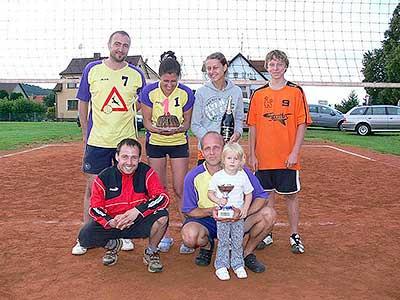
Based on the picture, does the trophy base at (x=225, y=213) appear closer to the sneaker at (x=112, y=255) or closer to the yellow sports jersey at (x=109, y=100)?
the sneaker at (x=112, y=255)

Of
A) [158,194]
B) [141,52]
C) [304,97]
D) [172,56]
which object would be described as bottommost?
[158,194]

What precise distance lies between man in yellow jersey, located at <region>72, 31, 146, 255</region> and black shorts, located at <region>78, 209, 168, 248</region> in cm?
42

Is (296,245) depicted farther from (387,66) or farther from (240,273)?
(387,66)

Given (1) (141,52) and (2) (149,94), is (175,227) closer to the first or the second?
(2) (149,94)

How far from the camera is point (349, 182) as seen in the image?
31.0ft

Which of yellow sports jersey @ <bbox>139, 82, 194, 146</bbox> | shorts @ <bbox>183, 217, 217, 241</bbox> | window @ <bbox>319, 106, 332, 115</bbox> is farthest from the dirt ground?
window @ <bbox>319, 106, 332, 115</bbox>

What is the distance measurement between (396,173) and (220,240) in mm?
7272

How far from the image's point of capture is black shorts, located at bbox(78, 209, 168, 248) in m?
4.48

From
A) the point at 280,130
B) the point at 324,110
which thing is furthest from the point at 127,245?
the point at 324,110

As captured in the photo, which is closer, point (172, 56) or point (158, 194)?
point (158, 194)

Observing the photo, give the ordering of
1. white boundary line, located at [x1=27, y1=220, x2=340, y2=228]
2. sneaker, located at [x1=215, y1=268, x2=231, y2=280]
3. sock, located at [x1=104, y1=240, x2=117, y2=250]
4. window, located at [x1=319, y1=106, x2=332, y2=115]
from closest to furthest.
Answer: sneaker, located at [x1=215, y1=268, x2=231, y2=280] → sock, located at [x1=104, y1=240, x2=117, y2=250] → white boundary line, located at [x1=27, y1=220, x2=340, y2=228] → window, located at [x1=319, y1=106, x2=332, y2=115]

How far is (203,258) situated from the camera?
4.57m

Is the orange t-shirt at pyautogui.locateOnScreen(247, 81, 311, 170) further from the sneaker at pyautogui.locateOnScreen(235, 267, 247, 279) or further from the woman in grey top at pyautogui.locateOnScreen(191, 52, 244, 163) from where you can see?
the sneaker at pyautogui.locateOnScreen(235, 267, 247, 279)

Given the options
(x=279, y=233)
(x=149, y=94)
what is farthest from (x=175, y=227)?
(x=149, y=94)
